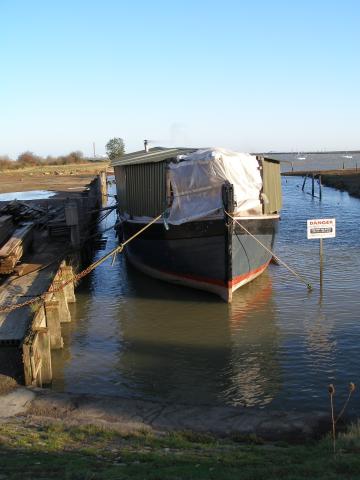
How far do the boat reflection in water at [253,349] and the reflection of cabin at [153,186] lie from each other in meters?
3.32

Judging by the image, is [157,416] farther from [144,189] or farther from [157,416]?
[144,189]

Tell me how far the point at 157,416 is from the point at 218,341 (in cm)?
496

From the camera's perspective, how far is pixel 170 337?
551 inches

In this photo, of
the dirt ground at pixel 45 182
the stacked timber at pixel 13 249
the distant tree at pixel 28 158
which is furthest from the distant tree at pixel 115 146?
the stacked timber at pixel 13 249

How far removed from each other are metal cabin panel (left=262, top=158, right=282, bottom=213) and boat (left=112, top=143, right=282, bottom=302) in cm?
6

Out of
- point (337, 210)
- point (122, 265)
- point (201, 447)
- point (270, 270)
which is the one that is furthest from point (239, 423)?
point (337, 210)

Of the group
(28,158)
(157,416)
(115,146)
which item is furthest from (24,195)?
(115,146)

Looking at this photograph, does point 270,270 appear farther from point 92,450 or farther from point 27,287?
point 92,450

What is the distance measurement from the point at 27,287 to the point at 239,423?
8460 millimetres

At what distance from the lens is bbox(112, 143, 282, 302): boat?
16.4 m

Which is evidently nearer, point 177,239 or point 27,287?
point 27,287

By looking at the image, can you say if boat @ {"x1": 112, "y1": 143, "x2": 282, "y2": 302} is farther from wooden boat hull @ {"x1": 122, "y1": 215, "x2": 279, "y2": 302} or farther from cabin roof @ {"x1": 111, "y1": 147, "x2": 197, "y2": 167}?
cabin roof @ {"x1": 111, "y1": 147, "x2": 197, "y2": 167}

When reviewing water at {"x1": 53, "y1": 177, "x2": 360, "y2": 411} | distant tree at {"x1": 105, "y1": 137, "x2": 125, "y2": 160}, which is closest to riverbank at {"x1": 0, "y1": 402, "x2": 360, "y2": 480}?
water at {"x1": 53, "y1": 177, "x2": 360, "y2": 411}

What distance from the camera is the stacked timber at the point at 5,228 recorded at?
18.5m
